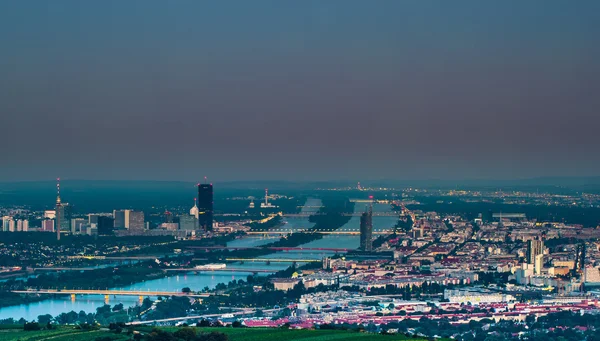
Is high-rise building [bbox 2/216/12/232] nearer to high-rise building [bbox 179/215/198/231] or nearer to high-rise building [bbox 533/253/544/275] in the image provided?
high-rise building [bbox 179/215/198/231]

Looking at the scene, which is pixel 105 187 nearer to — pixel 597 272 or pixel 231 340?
pixel 597 272

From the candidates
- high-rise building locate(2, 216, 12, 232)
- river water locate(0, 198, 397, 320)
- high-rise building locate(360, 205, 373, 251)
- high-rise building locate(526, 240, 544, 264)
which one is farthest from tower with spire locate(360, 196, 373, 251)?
high-rise building locate(2, 216, 12, 232)

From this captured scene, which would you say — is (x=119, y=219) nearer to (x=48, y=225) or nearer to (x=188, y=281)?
(x=48, y=225)

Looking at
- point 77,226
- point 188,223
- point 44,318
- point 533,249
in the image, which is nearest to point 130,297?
point 44,318

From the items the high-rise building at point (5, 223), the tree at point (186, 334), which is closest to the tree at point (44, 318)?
the tree at point (186, 334)

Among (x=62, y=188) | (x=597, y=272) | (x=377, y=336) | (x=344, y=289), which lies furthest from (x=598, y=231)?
(x=62, y=188)

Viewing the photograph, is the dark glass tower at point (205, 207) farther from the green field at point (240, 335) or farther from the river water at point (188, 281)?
the green field at point (240, 335)
